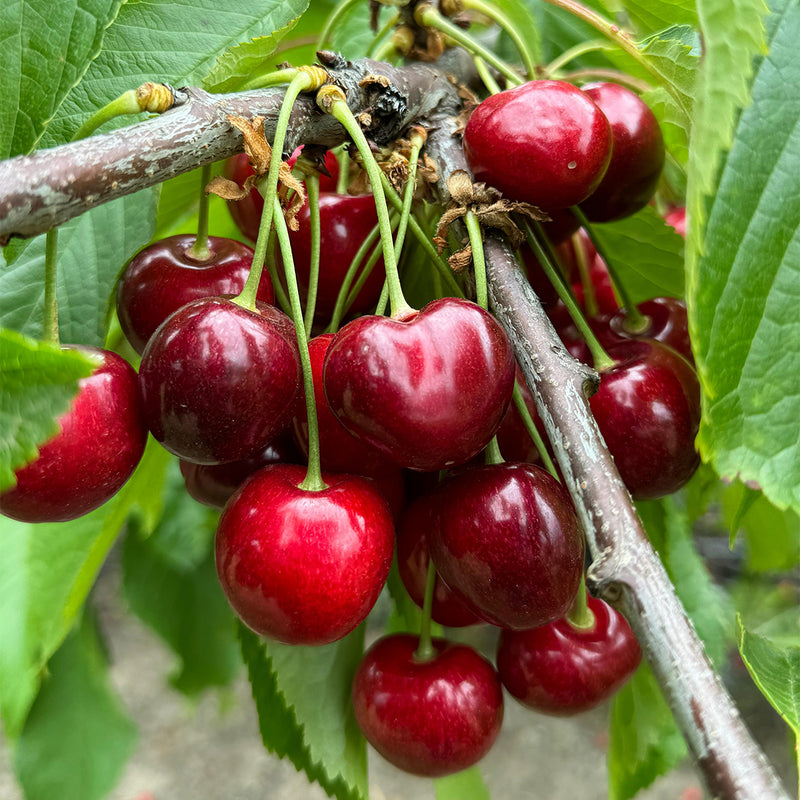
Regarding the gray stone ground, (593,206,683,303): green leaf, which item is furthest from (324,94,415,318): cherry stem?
the gray stone ground

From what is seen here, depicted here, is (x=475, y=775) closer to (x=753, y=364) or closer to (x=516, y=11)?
(x=753, y=364)

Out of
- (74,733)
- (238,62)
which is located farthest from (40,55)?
(74,733)

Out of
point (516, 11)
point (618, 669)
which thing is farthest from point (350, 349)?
point (516, 11)

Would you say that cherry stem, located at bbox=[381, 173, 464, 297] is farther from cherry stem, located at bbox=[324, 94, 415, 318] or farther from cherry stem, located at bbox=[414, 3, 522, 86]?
cherry stem, located at bbox=[414, 3, 522, 86]

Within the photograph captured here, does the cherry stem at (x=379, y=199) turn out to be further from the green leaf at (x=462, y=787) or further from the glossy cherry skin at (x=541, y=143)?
the green leaf at (x=462, y=787)

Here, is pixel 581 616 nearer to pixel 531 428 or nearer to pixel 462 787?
pixel 531 428

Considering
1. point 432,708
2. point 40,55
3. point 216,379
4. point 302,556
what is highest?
point 40,55
